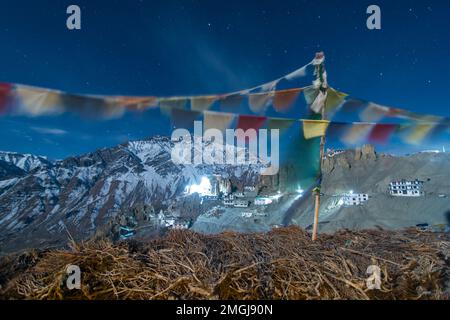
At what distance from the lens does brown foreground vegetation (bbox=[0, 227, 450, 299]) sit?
302 cm

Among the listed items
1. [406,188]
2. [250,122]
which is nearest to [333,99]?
[250,122]

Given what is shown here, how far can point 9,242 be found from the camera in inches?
7470

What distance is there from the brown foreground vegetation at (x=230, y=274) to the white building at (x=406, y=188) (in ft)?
274

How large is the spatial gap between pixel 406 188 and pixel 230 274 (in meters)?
90.3

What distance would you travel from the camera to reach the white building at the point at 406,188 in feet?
243

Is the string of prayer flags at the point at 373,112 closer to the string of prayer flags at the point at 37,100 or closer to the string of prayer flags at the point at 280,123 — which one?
the string of prayer flags at the point at 280,123

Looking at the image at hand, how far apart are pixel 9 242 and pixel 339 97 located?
245 metres

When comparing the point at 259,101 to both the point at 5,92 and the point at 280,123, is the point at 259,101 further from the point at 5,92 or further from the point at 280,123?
the point at 5,92

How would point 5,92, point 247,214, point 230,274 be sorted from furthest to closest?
point 247,214 → point 5,92 → point 230,274

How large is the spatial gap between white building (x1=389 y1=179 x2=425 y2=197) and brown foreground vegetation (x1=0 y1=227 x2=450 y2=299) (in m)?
83.6

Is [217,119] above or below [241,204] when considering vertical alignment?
above

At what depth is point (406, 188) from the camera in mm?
77312

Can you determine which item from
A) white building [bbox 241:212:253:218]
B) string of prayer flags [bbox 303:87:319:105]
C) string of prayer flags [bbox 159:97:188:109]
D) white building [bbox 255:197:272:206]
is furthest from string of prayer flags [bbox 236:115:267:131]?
white building [bbox 255:197:272:206]
